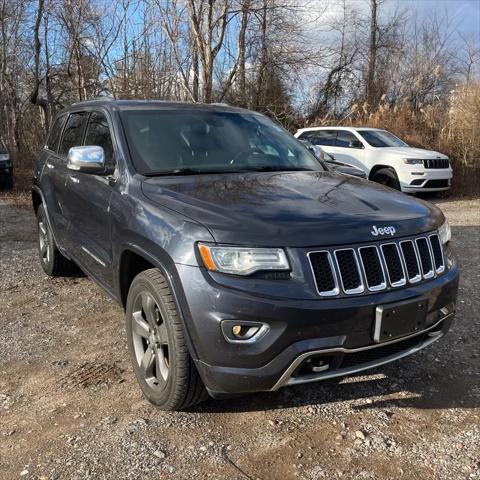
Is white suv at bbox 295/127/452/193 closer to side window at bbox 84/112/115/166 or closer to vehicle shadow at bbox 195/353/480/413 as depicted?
vehicle shadow at bbox 195/353/480/413

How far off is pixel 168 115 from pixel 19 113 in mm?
20335

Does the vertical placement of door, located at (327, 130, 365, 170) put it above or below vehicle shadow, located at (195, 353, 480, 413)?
above

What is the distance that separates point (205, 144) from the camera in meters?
3.72

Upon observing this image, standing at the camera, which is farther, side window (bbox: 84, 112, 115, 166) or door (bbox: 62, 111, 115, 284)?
side window (bbox: 84, 112, 115, 166)

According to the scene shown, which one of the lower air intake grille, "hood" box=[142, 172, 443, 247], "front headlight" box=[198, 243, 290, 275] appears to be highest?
"hood" box=[142, 172, 443, 247]

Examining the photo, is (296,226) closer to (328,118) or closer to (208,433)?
(208,433)

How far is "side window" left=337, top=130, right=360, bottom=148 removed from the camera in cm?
1296

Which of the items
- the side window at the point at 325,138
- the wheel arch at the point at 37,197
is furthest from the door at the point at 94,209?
the side window at the point at 325,138

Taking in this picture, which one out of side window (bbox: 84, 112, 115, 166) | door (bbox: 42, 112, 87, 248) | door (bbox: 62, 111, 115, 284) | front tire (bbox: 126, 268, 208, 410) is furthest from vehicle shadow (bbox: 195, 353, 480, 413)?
door (bbox: 42, 112, 87, 248)

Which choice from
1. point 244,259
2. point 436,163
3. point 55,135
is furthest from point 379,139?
point 244,259

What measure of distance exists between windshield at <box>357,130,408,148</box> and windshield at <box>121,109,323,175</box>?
902 centimetres

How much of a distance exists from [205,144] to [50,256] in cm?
250

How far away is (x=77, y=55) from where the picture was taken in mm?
19344

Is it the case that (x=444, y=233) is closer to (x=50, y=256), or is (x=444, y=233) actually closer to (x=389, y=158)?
(x=50, y=256)
